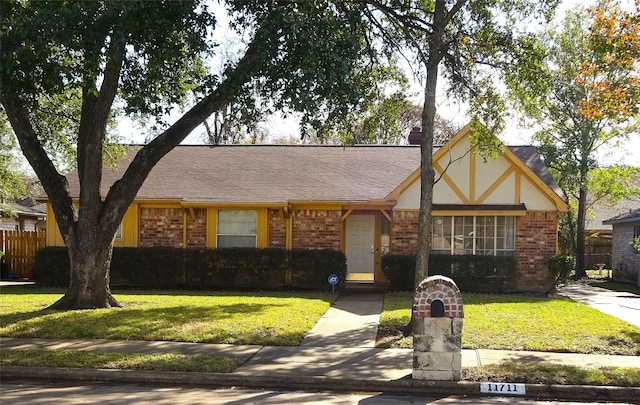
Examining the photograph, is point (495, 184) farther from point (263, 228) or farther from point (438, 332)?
point (438, 332)

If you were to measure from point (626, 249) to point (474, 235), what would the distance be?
11383 millimetres

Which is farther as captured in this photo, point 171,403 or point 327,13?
point 327,13

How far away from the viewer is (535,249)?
18469 millimetres

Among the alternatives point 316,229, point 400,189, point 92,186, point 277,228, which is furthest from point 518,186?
point 92,186

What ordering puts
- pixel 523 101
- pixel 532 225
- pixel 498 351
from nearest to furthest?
pixel 498 351 < pixel 523 101 < pixel 532 225

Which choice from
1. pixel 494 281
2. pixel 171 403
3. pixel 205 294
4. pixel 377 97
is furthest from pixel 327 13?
pixel 494 281

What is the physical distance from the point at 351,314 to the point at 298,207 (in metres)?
6.10

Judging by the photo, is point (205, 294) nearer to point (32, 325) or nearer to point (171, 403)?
point (32, 325)

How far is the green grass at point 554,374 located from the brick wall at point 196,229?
12.4m

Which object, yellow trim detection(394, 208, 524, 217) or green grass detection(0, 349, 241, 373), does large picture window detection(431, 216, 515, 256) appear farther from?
green grass detection(0, 349, 241, 373)

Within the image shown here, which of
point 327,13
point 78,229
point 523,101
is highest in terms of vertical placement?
point 327,13

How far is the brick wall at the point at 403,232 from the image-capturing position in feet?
61.3

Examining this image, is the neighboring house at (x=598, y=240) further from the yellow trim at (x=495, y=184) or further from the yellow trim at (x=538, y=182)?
the yellow trim at (x=495, y=184)

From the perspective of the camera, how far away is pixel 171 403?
7.11m
